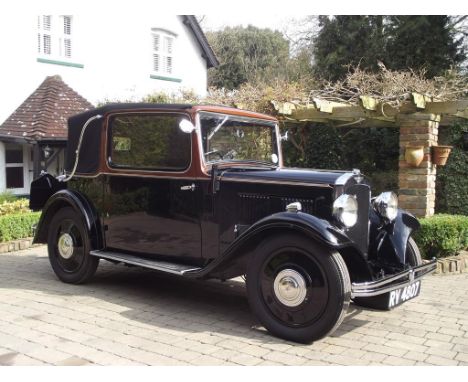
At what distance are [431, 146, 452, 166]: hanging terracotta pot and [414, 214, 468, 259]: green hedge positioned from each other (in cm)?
97

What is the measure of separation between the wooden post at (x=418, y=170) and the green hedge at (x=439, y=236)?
571mm

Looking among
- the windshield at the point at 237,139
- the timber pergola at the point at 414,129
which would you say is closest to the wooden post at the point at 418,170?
the timber pergola at the point at 414,129

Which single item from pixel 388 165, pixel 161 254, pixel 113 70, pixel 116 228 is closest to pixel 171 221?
pixel 161 254

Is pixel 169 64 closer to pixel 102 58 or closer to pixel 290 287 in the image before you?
pixel 102 58

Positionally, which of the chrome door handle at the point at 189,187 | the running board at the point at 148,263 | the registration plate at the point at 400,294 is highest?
the chrome door handle at the point at 189,187

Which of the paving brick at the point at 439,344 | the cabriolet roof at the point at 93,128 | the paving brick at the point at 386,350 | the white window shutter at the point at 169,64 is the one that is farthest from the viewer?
the white window shutter at the point at 169,64

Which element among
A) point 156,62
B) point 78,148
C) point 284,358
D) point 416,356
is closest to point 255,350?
point 284,358

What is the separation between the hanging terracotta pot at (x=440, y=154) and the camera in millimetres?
6914

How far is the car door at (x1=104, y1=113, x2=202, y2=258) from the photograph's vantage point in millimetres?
4449

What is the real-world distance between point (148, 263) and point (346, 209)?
1862 mm

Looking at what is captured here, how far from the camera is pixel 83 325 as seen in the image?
3932 millimetres

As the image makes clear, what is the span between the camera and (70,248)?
5262mm

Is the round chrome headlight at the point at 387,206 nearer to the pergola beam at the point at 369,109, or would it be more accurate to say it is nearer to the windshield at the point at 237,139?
the windshield at the point at 237,139

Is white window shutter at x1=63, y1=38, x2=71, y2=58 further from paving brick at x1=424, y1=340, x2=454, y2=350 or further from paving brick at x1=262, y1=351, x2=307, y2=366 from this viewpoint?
paving brick at x1=424, y1=340, x2=454, y2=350
